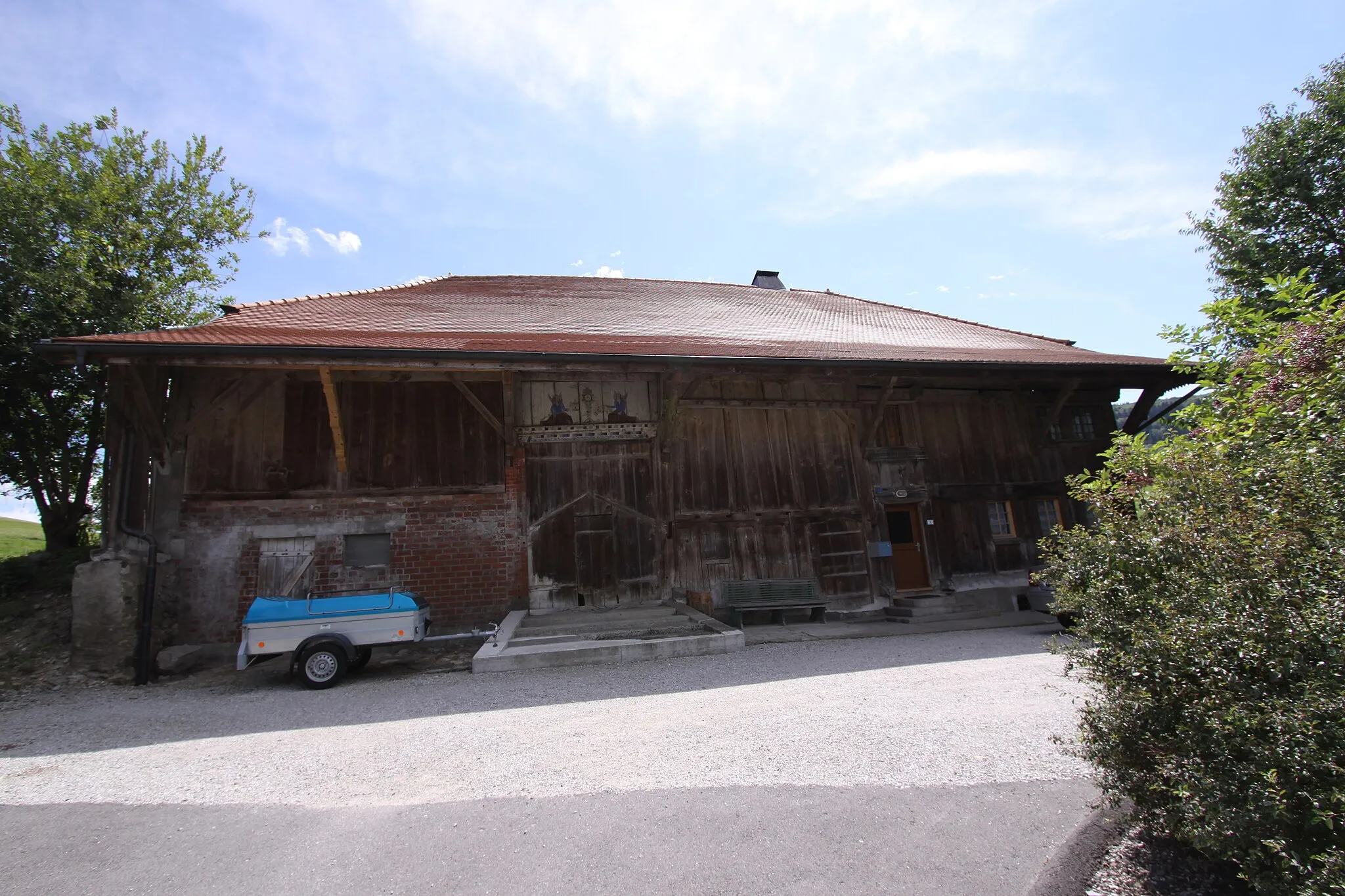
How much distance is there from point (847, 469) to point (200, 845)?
10698 mm

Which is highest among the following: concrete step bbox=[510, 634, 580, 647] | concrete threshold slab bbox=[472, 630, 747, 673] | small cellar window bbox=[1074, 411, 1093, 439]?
small cellar window bbox=[1074, 411, 1093, 439]

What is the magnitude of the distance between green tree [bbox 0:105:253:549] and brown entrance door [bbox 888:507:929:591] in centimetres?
1354

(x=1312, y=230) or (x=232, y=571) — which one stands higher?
(x=1312, y=230)

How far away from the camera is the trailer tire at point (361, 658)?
24.4 feet

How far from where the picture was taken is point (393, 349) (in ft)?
26.4

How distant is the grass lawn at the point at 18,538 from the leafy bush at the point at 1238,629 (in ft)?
53.9

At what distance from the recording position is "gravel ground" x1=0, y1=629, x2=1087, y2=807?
386 centimetres

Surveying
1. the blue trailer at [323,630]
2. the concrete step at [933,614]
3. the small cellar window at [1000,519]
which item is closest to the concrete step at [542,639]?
the blue trailer at [323,630]

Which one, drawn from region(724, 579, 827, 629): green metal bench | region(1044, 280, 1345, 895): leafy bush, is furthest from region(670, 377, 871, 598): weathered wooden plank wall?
region(1044, 280, 1345, 895): leafy bush

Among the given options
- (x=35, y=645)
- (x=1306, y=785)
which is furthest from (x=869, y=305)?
(x=35, y=645)

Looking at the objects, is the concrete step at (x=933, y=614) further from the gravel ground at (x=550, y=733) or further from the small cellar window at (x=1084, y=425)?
the small cellar window at (x=1084, y=425)

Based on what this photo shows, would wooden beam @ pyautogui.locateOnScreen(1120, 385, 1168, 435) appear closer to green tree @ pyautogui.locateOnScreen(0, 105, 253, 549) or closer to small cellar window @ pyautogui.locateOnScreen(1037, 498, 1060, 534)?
small cellar window @ pyautogui.locateOnScreen(1037, 498, 1060, 534)

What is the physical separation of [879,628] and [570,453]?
6012 millimetres

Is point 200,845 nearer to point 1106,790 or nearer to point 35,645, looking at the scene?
point 1106,790
